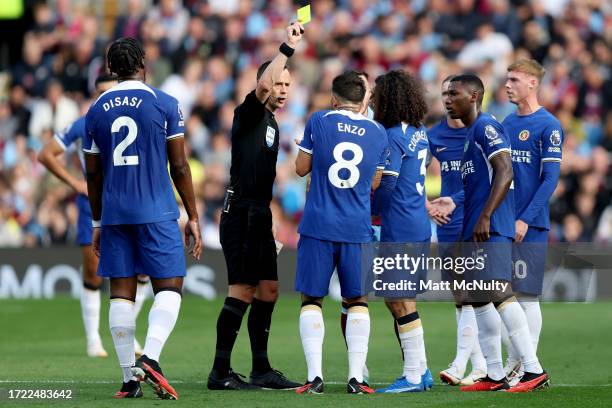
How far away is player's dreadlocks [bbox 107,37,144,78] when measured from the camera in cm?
916

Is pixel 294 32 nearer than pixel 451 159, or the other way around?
pixel 294 32

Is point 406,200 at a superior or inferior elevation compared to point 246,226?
superior

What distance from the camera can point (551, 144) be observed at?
35.0 ft

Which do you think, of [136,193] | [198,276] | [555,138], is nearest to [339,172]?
[136,193]

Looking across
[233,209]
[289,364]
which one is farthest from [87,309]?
[233,209]

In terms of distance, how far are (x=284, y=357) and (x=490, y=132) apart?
13.3 ft

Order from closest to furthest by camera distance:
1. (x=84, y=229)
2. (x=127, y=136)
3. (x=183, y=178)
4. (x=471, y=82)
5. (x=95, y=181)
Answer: (x=127, y=136) → (x=183, y=178) → (x=95, y=181) → (x=471, y=82) → (x=84, y=229)

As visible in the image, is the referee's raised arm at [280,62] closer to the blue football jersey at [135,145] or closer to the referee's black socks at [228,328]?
the blue football jersey at [135,145]

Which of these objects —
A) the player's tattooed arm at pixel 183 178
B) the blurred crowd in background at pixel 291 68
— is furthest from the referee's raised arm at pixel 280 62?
the blurred crowd in background at pixel 291 68

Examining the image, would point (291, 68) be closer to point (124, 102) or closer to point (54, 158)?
point (54, 158)

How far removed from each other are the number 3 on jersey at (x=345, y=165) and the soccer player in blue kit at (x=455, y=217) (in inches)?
51.1

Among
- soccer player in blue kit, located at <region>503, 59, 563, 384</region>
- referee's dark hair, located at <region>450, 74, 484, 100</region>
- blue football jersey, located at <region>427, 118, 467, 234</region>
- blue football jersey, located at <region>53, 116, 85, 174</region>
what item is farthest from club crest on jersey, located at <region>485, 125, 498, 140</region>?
blue football jersey, located at <region>53, 116, 85, 174</region>

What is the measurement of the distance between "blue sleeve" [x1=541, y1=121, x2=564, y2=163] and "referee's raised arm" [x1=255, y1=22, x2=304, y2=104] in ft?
7.85

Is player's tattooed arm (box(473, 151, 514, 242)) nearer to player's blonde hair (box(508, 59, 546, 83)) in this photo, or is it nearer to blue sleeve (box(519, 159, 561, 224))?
blue sleeve (box(519, 159, 561, 224))
